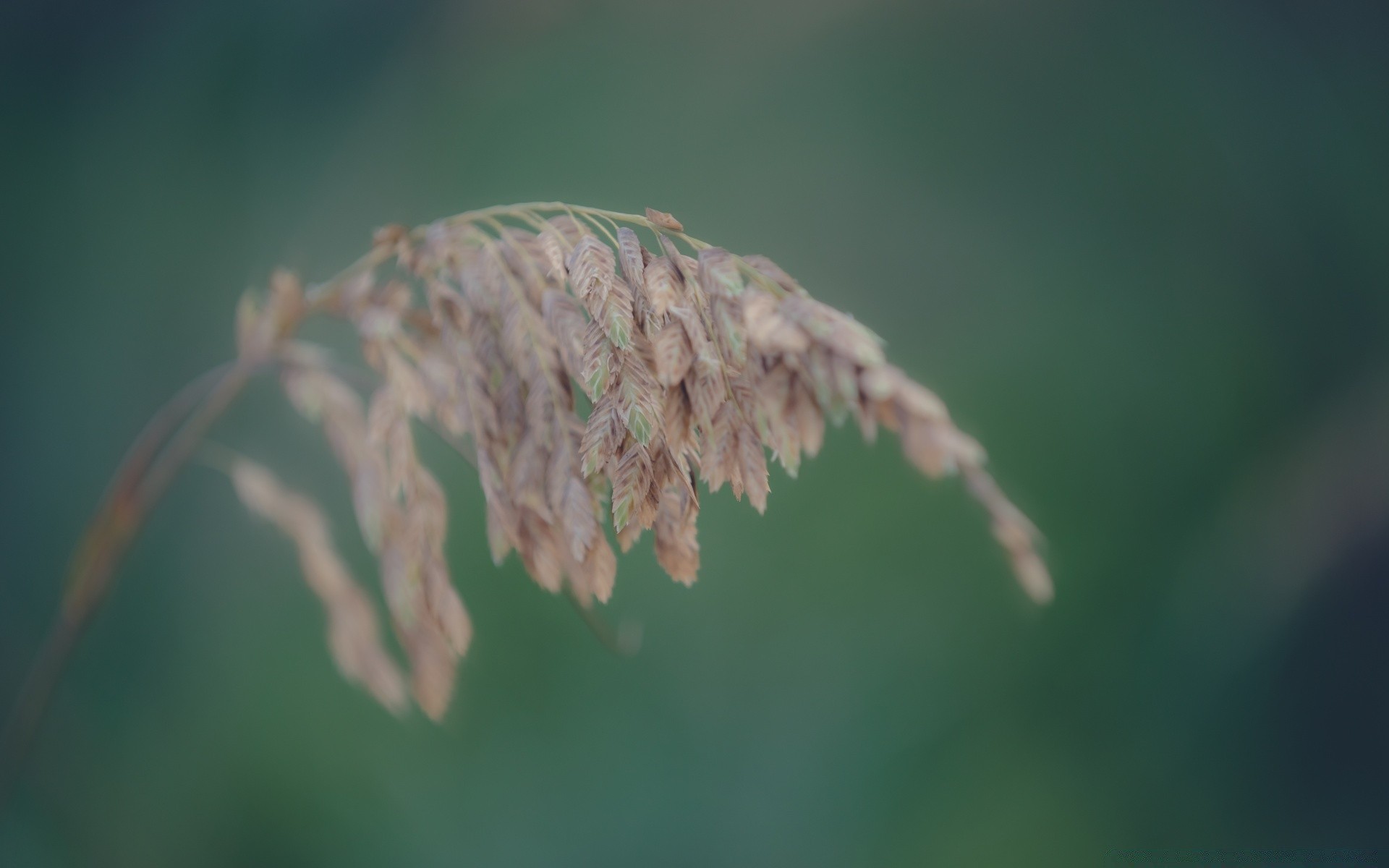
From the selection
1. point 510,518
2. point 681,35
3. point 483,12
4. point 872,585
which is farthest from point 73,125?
point 872,585

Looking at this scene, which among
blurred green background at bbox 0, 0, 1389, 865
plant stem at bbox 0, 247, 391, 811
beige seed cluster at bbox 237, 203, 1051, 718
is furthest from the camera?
blurred green background at bbox 0, 0, 1389, 865

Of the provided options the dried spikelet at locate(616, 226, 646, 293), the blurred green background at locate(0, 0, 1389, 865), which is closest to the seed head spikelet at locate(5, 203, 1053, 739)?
the dried spikelet at locate(616, 226, 646, 293)

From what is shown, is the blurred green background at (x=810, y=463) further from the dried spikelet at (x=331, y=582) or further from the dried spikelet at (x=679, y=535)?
the dried spikelet at (x=679, y=535)

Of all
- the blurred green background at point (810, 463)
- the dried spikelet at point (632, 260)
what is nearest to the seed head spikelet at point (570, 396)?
the dried spikelet at point (632, 260)

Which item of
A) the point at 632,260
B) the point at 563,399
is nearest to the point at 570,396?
the point at 563,399

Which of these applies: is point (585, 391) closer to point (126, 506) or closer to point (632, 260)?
point (632, 260)

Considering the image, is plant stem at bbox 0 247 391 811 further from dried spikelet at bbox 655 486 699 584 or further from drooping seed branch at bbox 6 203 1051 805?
dried spikelet at bbox 655 486 699 584

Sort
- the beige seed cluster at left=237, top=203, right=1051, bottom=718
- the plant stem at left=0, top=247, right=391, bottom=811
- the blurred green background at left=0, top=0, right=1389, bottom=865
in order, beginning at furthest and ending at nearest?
the blurred green background at left=0, top=0, right=1389, bottom=865
the plant stem at left=0, top=247, right=391, bottom=811
the beige seed cluster at left=237, top=203, right=1051, bottom=718
